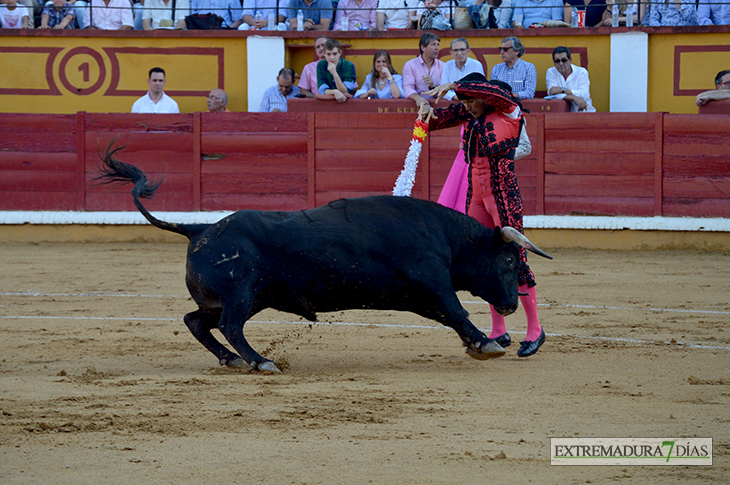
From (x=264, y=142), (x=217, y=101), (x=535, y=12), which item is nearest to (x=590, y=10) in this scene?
(x=535, y=12)

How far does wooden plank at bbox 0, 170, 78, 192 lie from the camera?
8469mm

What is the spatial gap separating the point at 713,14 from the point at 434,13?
9.23ft

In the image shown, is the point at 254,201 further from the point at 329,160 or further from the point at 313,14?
the point at 313,14

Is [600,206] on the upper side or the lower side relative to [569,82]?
lower

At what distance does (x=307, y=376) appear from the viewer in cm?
329

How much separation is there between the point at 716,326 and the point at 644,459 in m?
2.48

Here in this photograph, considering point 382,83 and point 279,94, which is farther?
point 279,94

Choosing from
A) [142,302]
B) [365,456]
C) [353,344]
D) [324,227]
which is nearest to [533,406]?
[365,456]

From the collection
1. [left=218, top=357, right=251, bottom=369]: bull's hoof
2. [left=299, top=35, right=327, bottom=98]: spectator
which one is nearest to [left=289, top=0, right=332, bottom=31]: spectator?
[left=299, top=35, right=327, bottom=98]: spectator

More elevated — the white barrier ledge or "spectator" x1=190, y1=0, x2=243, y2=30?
"spectator" x1=190, y1=0, x2=243, y2=30

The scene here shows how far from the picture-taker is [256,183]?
832cm

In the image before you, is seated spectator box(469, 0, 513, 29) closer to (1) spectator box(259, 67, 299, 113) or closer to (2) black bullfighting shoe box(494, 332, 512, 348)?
(1) spectator box(259, 67, 299, 113)

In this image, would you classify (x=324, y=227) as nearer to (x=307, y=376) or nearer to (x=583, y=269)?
(x=307, y=376)
